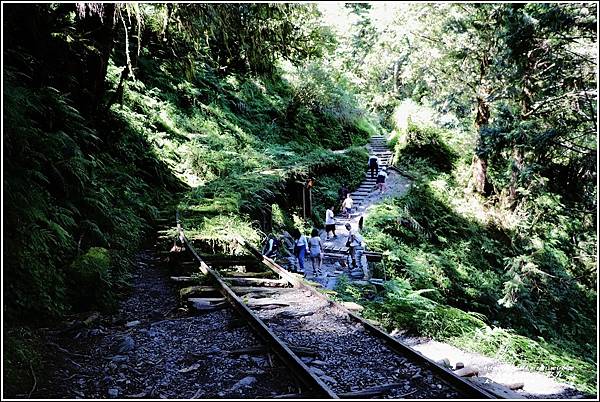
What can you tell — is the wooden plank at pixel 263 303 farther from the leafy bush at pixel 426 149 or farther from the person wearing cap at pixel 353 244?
the leafy bush at pixel 426 149

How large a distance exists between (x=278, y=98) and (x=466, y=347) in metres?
26.5

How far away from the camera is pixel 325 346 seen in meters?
6.01

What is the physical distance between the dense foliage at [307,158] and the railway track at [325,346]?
48.2 inches

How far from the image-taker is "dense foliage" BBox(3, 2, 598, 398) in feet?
23.7

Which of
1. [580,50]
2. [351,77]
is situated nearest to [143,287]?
[580,50]

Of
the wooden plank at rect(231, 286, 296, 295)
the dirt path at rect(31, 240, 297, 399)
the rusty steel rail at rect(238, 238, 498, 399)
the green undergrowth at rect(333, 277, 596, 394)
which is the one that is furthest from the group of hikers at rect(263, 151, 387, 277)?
the dirt path at rect(31, 240, 297, 399)

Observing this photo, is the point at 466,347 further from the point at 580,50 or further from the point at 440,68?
the point at 440,68

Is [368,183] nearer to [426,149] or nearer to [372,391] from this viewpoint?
[426,149]

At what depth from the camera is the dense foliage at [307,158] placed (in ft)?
23.7

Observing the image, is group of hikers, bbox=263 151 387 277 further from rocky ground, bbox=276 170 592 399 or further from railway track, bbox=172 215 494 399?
rocky ground, bbox=276 170 592 399

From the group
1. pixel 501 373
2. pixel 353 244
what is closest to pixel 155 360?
pixel 501 373

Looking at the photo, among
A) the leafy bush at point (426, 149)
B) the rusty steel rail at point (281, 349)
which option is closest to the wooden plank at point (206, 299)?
the rusty steel rail at point (281, 349)

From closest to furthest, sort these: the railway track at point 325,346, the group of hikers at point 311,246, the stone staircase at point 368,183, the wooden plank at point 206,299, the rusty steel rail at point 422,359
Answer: the rusty steel rail at point 422,359 < the railway track at point 325,346 < the wooden plank at point 206,299 < the group of hikers at point 311,246 < the stone staircase at point 368,183

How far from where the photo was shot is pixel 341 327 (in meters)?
6.69
